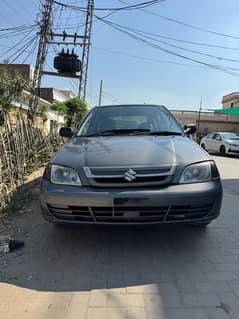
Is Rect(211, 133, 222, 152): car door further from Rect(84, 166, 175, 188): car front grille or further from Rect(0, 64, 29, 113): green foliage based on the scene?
Rect(84, 166, 175, 188): car front grille

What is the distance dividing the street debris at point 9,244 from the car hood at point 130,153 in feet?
3.19

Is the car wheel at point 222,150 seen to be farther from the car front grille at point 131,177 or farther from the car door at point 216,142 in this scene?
the car front grille at point 131,177

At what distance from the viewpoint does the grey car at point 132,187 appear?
271 centimetres

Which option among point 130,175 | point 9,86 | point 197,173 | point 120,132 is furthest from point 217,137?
point 130,175

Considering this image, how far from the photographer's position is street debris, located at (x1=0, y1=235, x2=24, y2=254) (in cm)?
318

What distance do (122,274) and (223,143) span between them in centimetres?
1453

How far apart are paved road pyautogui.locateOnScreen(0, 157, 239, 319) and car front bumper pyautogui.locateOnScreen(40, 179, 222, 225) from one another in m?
0.41

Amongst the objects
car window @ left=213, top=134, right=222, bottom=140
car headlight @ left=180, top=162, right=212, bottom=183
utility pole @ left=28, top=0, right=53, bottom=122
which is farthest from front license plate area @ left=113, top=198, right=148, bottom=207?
car window @ left=213, top=134, right=222, bottom=140

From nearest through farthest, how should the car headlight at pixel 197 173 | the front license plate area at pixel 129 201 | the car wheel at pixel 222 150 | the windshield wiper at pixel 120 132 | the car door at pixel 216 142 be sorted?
the front license plate area at pixel 129 201, the car headlight at pixel 197 173, the windshield wiper at pixel 120 132, the car wheel at pixel 222 150, the car door at pixel 216 142

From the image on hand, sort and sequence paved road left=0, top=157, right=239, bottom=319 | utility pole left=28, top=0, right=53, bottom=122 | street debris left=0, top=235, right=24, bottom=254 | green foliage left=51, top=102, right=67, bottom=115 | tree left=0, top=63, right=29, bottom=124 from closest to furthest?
paved road left=0, top=157, right=239, bottom=319 → street debris left=0, top=235, right=24, bottom=254 → tree left=0, top=63, right=29, bottom=124 → utility pole left=28, top=0, right=53, bottom=122 → green foliage left=51, top=102, right=67, bottom=115

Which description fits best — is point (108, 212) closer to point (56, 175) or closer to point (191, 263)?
point (56, 175)

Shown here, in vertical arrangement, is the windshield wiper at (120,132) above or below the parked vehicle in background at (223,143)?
above

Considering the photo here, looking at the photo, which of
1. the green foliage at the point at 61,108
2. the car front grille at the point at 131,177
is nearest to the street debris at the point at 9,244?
the car front grille at the point at 131,177

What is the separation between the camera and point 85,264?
9.39 ft
